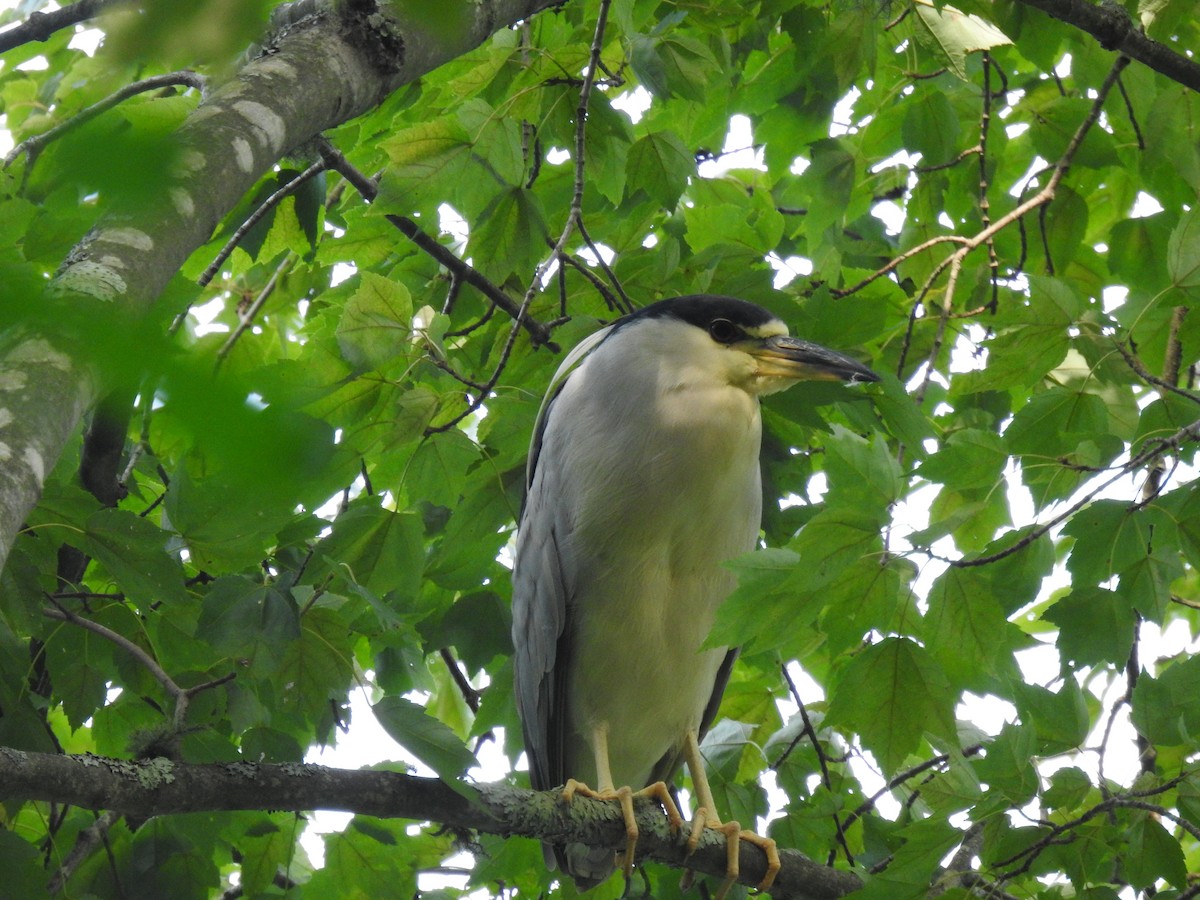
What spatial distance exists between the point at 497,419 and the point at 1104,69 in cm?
220

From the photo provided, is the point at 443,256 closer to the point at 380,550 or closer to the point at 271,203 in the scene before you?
the point at 271,203

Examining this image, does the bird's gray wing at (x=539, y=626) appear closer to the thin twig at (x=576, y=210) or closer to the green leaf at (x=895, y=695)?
the thin twig at (x=576, y=210)

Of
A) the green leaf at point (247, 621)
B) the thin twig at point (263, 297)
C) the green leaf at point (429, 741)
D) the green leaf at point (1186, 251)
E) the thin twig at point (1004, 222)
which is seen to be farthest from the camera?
the thin twig at point (263, 297)

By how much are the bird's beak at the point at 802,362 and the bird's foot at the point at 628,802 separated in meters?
1.05

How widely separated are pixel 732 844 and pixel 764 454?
1105 millimetres

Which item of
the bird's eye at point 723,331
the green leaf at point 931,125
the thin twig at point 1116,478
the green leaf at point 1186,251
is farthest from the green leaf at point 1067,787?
the green leaf at point 931,125

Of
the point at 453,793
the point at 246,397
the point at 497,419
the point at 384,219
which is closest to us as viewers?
the point at 246,397

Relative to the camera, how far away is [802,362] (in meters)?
2.84

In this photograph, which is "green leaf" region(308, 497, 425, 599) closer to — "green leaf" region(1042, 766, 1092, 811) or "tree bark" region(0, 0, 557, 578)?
"tree bark" region(0, 0, 557, 578)

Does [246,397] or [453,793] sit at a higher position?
[246,397]

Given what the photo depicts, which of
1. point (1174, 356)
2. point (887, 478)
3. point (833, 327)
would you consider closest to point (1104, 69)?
point (1174, 356)

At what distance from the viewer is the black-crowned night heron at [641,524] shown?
9.46 ft

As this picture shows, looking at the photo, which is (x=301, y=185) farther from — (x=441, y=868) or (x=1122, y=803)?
(x=1122, y=803)

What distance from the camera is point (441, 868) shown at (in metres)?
3.17
